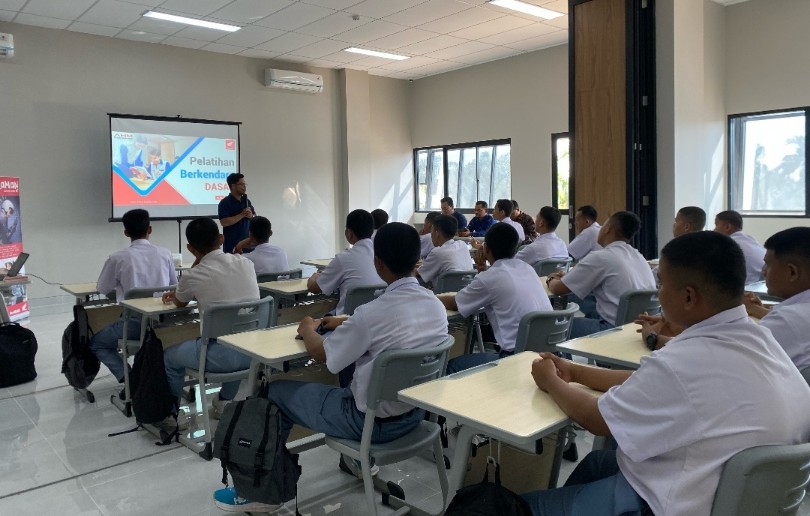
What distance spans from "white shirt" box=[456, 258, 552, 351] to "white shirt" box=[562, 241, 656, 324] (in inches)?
22.0

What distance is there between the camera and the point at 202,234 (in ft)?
11.2

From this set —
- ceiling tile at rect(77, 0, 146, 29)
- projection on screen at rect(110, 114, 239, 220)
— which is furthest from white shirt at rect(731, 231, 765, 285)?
projection on screen at rect(110, 114, 239, 220)

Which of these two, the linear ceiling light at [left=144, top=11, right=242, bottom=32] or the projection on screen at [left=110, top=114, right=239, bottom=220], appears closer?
the linear ceiling light at [left=144, top=11, right=242, bottom=32]

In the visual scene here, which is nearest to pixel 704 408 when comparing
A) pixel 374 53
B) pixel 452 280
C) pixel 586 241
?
pixel 452 280

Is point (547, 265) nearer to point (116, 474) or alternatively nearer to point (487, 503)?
point (116, 474)

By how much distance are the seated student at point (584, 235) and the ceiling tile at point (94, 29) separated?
609 cm

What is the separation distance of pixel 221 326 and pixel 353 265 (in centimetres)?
112

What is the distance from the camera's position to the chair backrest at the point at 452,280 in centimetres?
444

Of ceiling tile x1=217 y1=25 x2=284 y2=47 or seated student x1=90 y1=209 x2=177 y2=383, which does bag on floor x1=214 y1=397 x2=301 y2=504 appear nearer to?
seated student x1=90 y1=209 x2=177 y2=383

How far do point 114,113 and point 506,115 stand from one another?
226 inches

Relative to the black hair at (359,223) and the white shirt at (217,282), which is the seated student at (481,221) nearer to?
the black hair at (359,223)

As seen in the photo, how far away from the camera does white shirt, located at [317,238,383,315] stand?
4074 millimetres

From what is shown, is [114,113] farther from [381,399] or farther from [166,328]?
[381,399]

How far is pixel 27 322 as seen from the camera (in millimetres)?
6965
